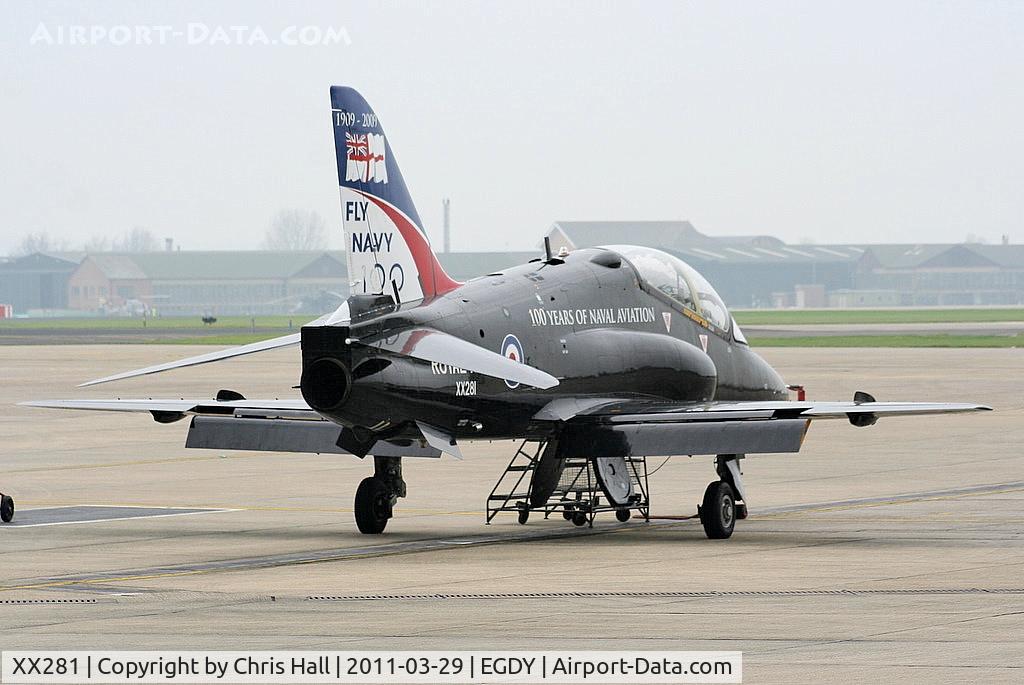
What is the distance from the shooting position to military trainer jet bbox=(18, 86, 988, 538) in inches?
824

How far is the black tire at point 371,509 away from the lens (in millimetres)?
23672

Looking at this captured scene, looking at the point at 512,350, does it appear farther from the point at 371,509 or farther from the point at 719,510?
the point at 719,510

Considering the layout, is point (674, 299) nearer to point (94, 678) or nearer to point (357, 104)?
point (357, 104)

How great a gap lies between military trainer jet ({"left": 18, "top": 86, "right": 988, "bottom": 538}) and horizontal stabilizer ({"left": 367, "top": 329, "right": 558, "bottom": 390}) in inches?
0.9

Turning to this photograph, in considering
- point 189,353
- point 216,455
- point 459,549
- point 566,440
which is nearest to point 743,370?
point 566,440

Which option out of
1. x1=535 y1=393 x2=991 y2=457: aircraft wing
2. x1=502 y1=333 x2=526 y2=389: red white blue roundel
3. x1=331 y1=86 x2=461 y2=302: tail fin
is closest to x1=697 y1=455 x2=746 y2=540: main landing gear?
x1=535 y1=393 x2=991 y2=457: aircraft wing

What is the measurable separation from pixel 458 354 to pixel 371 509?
3.68m

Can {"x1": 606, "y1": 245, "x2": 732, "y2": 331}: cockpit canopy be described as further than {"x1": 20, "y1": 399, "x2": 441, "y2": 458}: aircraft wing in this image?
Yes

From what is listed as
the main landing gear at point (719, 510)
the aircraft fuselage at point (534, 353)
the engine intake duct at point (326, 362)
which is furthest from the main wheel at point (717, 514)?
the engine intake duct at point (326, 362)

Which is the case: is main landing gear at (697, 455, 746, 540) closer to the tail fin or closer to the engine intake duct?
the tail fin

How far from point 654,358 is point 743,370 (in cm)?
248

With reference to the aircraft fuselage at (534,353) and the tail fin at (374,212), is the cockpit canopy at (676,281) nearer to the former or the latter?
the aircraft fuselage at (534,353)

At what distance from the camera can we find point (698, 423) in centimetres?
2275

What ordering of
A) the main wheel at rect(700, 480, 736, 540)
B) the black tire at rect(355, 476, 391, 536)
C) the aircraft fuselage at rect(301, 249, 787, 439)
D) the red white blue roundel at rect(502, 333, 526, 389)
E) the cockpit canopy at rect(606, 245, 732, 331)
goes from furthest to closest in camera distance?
the cockpit canopy at rect(606, 245, 732, 331)
the black tire at rect(355, 476, 391, 536)
the main wheel at rect(700, 480, 736, 540)
the red white blue roundel at rect(502, 333, 526, 389)
the aircraft fuselage at rect(301, 249, 787, 439)
